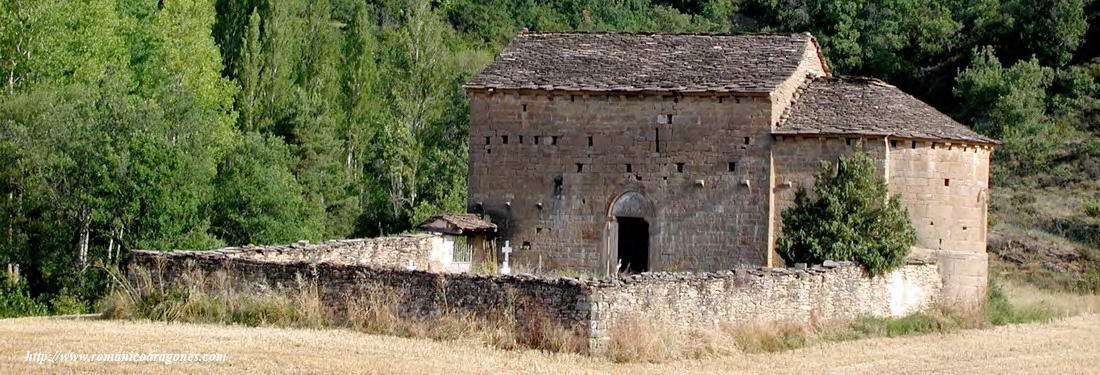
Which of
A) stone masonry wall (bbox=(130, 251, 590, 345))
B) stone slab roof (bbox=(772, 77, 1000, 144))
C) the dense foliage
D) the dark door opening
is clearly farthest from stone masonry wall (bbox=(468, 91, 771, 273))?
stone masonry wall (bbox=(130, 251, 590, 345))

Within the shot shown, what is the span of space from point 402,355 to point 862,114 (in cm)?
1536

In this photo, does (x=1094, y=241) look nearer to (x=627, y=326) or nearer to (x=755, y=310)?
(x=755, y=310)

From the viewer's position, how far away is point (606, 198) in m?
35.8

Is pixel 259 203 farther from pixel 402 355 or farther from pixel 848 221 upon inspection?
pixel 402 355

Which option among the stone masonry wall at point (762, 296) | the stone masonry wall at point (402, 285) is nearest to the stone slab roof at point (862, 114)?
the stone masonry wall at point (762, 296)

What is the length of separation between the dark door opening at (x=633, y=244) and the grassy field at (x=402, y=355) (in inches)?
362

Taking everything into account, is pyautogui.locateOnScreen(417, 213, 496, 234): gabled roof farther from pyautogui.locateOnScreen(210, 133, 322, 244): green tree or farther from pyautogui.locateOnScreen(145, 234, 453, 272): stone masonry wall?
pyautogui.locateOnScreen(210, 133, 322, 244): green tree

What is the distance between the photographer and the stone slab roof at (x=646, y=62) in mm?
35312

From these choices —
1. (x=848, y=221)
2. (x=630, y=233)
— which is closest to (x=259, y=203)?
(x=630, y=233)

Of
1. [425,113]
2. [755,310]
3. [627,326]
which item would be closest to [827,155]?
[755,310]

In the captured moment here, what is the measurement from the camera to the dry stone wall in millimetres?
23078

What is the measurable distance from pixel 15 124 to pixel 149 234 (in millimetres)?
4755

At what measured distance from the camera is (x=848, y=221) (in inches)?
1245

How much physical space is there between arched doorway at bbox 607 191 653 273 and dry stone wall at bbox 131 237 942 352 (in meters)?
7.15
